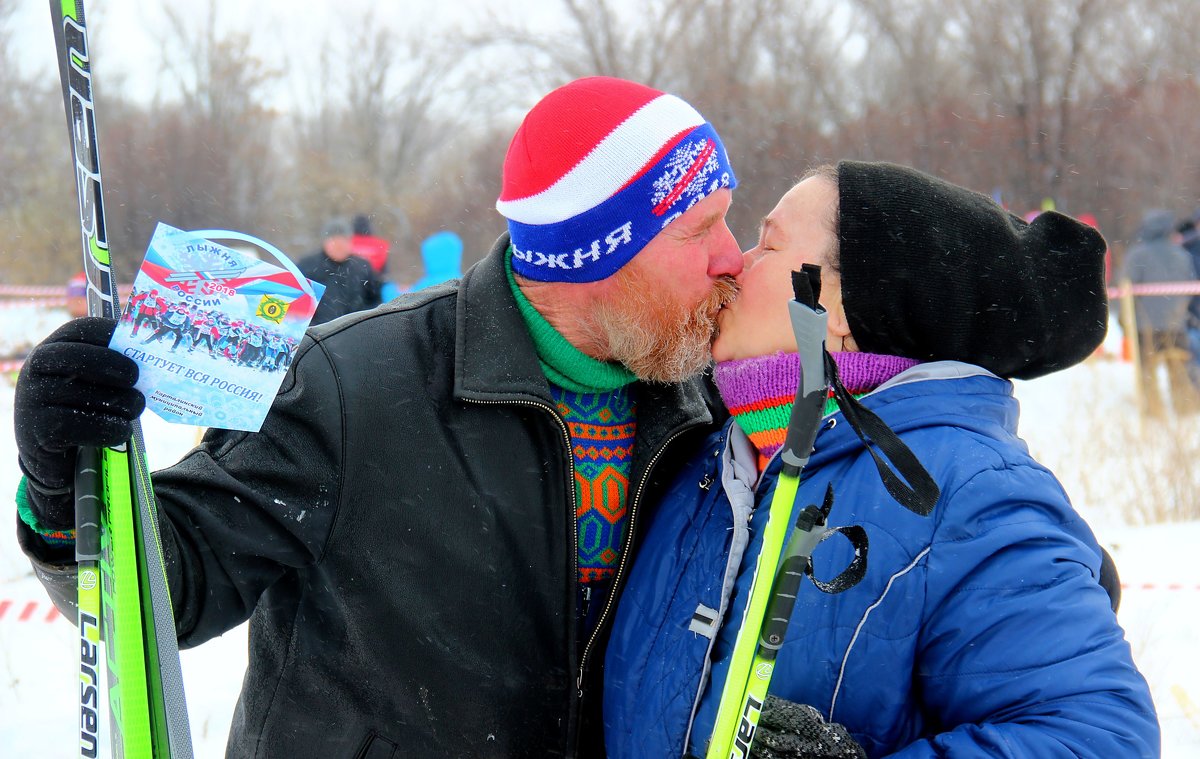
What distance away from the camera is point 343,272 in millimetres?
7898

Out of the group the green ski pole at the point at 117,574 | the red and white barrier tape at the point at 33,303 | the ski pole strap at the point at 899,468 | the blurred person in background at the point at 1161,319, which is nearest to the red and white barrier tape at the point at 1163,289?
the blurred person in background at the point at 1161,319

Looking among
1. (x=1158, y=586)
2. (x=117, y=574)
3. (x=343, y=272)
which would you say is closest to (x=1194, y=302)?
(x=1158, y=586)

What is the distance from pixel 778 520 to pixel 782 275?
577 mm

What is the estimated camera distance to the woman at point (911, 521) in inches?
57.3

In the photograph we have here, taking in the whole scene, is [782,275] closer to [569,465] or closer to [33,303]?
[569,465]

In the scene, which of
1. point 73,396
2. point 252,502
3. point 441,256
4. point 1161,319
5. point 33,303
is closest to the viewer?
point 73,396

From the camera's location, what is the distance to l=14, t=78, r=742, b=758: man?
6.27 ft

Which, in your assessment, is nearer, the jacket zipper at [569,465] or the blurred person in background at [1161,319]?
the jacket zipper at [569,465]

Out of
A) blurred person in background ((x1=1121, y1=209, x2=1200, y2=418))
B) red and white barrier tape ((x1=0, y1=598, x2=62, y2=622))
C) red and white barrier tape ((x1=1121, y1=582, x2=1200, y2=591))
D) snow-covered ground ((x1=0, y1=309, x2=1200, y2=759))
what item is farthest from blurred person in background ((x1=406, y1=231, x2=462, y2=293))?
blurred person in background ((x1=1121, y1=209, x2=1200, y2=418))

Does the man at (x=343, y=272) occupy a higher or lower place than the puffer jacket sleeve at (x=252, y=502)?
higher

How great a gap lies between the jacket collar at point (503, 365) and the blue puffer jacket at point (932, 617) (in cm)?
35

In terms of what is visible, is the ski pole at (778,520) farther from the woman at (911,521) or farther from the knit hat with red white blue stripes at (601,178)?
the knit hat with red white blue stripes at (601,178)

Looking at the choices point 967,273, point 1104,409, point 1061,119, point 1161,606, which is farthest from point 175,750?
point 1061,119

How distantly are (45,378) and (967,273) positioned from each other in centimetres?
146
